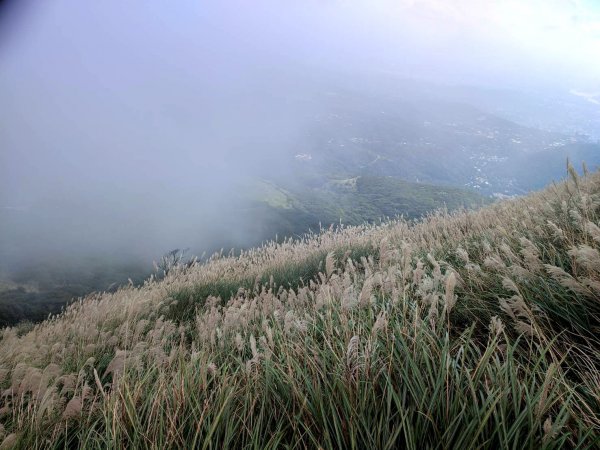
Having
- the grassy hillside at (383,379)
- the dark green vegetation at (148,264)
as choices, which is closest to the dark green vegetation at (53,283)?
the dark green vegetation at (148,264)

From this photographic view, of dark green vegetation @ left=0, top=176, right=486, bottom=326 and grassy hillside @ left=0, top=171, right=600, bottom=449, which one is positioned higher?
grassy hillside @ left=0, top=171, right=600, bottom=449

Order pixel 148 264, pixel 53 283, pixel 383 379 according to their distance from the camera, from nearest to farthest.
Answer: pixel 383 379, pixel 53 283, pixel 148 264

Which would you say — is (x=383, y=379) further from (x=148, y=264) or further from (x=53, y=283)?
(x=148, y=264)

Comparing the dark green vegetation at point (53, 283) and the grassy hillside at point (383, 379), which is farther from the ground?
the grassy hillside at point (383, 379)

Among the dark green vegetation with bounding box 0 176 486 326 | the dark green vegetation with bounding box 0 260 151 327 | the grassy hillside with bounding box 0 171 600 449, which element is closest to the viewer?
the grassy hillside with bounding box 0 171 600 449

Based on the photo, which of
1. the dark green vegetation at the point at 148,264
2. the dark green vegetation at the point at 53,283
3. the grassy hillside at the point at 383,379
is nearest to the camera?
the grassy hillside at the point at 383,379

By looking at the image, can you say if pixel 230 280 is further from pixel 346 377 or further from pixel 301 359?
pixel 346 377

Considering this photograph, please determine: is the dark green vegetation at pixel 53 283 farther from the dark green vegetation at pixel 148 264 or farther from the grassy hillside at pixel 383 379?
the grassy hillside at pixel 383 379

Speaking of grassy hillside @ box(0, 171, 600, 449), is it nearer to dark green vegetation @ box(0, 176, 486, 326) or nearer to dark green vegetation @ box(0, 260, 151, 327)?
dark green vegetation @ box(0, 176, 486, 326)

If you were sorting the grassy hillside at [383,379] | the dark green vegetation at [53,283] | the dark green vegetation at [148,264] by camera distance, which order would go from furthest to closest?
1. the dark green vegetation at [53,283]
2. the dark green vegetation at [148,264]
3. the grassy hillside at [383,379]

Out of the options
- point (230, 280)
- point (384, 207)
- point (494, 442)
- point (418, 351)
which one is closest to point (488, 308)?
point (418, 351)

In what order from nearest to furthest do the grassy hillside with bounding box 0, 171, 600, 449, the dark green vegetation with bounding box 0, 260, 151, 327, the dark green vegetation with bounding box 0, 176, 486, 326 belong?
the grassy hillside with bounding box 0, 171, 600, 449, the dark green vegetation with bounding box 0, 176, 486, 326, the dark green vegetation with bounding box 0, 260, 151, 327

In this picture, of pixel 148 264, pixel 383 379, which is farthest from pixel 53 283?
pixel 383 379

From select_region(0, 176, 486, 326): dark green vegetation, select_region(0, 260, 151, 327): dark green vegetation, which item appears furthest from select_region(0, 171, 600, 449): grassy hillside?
select_region(0, 260, 151, 327): dark green vegetation
